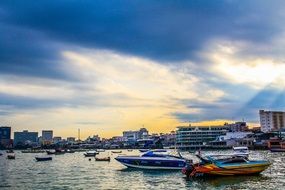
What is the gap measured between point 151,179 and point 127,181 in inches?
118

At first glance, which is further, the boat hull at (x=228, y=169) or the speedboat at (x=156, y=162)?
the speedboat at (x=156, y=162)

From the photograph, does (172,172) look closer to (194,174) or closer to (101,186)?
(194,174)

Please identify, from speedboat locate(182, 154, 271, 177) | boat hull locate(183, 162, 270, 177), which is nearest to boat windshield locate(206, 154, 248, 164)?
speedboat locate(182, 154, 271, 177)

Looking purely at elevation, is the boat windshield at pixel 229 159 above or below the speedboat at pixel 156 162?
above

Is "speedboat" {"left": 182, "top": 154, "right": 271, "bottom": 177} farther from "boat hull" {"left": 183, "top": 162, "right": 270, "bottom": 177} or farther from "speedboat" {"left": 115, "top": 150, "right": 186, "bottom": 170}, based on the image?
"speedboat" {"left": 115, "top": 150, "right": 186, "bottom": 170}

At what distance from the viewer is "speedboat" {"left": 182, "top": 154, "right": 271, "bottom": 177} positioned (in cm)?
4356

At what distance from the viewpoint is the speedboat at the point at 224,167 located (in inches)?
1715

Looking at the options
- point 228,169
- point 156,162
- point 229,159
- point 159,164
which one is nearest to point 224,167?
point 228,169

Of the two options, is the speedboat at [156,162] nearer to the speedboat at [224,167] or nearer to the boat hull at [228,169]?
the speedboat at [224,167]

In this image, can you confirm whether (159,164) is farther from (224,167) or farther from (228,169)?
(228,169)

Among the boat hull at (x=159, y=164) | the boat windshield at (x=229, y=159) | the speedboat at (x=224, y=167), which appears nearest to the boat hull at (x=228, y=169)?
the speedboat at (x=224, y=167)

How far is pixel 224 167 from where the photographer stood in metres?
44.1

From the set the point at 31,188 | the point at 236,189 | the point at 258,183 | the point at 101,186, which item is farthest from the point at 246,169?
the point at 31,188

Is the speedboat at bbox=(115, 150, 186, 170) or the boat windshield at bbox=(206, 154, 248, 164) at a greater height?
the boat windshield at bbox=(206, 154, 248, 164)
